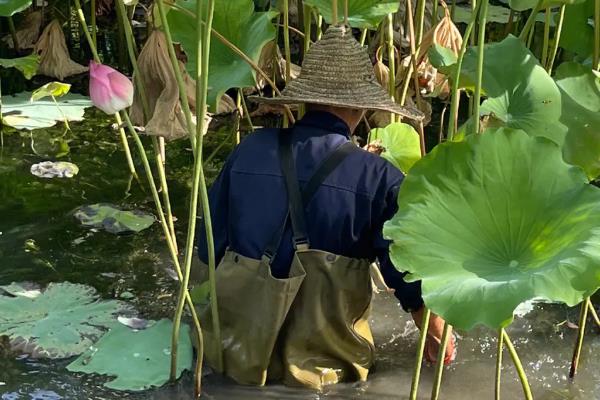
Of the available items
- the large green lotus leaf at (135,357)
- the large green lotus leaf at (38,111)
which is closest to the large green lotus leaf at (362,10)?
the large green lotus leaf at (135,357)

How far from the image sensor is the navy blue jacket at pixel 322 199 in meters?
1.79

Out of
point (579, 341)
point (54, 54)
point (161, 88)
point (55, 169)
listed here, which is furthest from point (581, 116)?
point (54, 54)

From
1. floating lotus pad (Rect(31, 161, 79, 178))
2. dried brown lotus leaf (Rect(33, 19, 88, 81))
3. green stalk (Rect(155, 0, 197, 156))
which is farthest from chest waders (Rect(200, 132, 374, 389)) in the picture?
dried brown lotus leaf (Rect(33, 19, 88, 81))

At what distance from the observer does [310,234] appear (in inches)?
70.8

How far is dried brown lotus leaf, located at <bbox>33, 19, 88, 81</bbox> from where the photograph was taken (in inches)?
170

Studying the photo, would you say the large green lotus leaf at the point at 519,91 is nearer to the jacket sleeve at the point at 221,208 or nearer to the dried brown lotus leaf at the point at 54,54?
the jacket sleeve at the point at 221,208

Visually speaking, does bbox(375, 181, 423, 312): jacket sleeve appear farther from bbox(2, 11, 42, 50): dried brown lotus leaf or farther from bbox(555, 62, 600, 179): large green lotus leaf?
bbox(2, 11, 42, 50): dried brown lotus leaf

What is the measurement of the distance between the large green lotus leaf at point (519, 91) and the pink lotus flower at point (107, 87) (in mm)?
674

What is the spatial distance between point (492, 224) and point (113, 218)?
1.67 metres

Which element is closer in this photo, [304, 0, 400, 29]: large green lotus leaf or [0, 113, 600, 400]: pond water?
[0, 113, 600, 400]: pond water

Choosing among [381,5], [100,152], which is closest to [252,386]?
[381,5]

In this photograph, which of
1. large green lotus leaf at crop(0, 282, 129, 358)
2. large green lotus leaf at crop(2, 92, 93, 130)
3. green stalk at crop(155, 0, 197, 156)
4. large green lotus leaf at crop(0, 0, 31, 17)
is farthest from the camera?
large green lotus leaf at crop(2, 92, 93, 130)

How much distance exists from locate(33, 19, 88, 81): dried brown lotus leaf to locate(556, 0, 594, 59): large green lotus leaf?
2.85 metres

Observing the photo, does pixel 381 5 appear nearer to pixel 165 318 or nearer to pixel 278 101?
pixel 278 101
